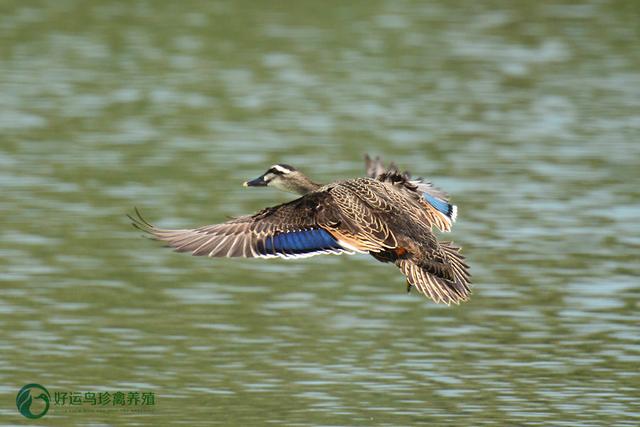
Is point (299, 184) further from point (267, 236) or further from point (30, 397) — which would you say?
point (30, 397)

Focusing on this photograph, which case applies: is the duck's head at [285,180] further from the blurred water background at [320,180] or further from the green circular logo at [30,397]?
the green circular logo at [30,397]

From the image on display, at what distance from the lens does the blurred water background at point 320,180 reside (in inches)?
521

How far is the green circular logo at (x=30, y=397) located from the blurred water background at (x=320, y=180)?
128mm

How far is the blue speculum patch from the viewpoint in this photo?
39.0ft

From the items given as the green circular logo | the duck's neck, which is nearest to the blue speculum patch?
the duck's neck

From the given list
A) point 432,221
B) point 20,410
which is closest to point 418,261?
point 432,221

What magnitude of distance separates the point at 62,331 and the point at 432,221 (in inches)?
144

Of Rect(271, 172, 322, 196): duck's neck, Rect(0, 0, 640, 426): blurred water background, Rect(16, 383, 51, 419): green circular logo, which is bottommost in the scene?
Rect(16, 383, 51, 419): green circular logo

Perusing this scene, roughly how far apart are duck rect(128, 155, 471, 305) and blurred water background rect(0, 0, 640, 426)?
117 cm

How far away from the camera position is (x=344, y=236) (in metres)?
12.0

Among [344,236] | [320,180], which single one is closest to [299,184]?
[344,236]

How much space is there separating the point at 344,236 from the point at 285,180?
1.40 m

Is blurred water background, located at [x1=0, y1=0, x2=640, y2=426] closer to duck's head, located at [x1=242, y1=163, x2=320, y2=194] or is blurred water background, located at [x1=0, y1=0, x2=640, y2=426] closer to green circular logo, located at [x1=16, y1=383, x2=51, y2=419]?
green circular logo, located at [x1=16, y1=383, x2=51, y2=419]

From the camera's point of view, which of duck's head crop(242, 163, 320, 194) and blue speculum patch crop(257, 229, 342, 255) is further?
duck's head crop(242, 163, 320, 194)
